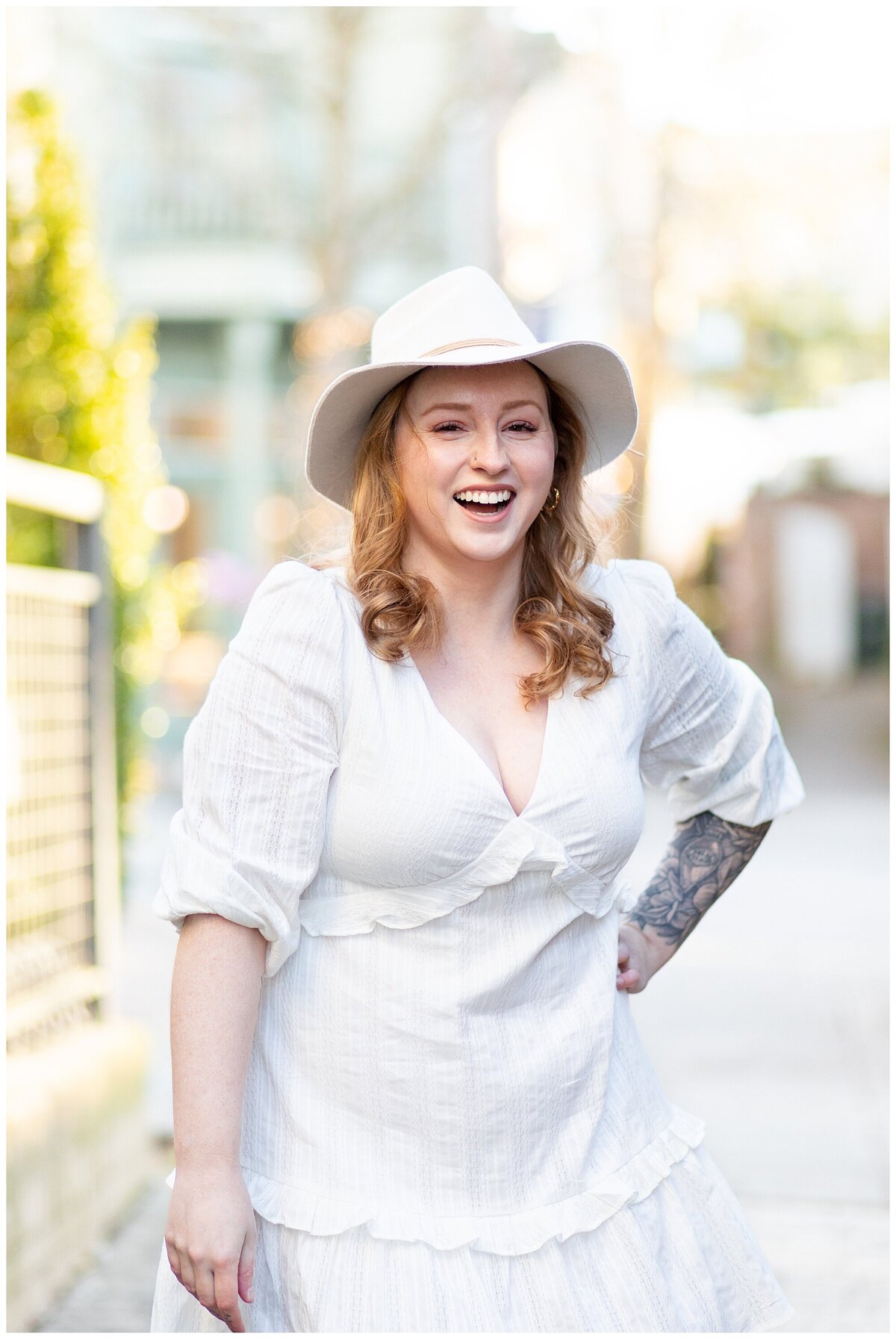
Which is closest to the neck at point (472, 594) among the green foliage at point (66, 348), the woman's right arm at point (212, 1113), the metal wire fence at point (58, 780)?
the woman's right arm at point (212, 1113)

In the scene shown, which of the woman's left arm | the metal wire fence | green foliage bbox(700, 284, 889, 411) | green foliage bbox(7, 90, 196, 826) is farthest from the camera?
green foliage bbox(700, 284, 889, 411)

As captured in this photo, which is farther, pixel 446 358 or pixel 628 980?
pixel 628 980

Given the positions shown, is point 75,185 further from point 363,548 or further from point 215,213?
point 215,213

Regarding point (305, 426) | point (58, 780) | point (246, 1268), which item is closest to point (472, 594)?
point (246, 1268)

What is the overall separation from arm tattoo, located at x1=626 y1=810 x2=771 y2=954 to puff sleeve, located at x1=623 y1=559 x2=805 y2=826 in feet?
0.10

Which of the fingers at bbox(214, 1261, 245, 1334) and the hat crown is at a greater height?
the hat crown

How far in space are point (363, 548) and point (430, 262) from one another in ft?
50.8

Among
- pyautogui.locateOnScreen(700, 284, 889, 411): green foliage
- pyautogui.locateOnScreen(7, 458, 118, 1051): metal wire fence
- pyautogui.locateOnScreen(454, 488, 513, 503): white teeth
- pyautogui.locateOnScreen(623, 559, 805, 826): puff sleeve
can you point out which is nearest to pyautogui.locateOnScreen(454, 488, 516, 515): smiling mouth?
pyautogui.locateOnScreen(454, 488, 513, 503): white teeth

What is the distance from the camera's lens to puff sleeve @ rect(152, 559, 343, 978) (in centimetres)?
175

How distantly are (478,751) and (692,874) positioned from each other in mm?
660

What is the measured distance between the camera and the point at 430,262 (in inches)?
661

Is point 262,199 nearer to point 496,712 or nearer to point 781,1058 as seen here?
point 781,1058

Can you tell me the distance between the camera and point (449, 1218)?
70.9 inches

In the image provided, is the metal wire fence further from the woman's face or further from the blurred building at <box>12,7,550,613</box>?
the blurred building at <box>12,7,550,613</box>
